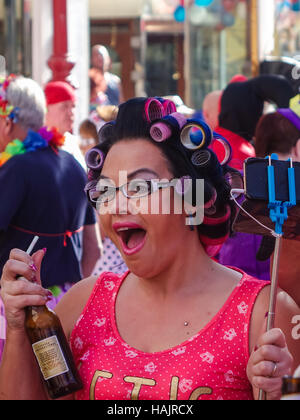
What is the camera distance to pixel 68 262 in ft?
13.7

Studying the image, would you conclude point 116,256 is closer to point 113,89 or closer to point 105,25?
point 113,89

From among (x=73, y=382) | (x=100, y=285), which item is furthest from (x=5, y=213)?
(x=73, y=382)

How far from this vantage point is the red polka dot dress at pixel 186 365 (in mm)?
2018

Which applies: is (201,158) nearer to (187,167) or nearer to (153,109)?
(187,167)

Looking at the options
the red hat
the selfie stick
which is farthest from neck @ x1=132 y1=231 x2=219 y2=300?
the red hat

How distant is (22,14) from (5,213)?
9279 mm

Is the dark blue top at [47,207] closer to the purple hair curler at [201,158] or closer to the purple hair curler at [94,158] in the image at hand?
the purple hair curler at [94,158]

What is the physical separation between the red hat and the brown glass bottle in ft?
11.7

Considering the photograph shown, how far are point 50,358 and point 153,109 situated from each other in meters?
0.73

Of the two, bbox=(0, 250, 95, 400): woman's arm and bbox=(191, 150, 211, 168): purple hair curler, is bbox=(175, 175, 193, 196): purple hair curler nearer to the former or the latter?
bbox=(191, 150, 211, 168): purple hair curler
